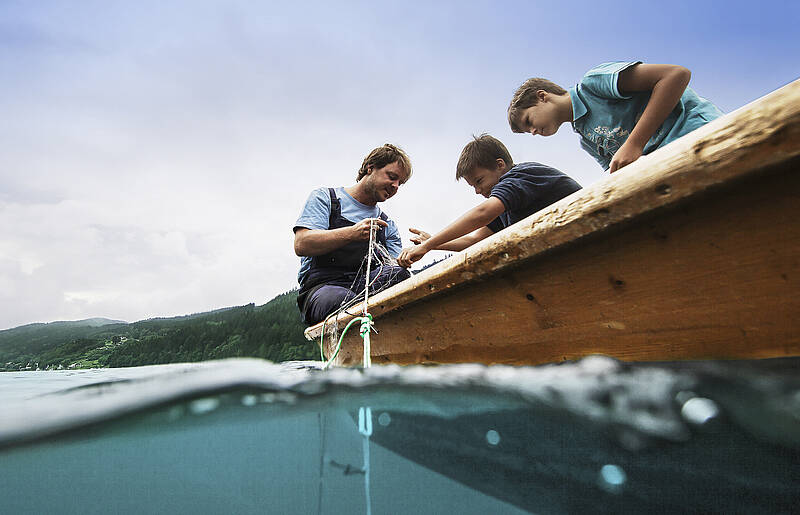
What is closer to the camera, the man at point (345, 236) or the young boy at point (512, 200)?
the young boy at point (512, 200)

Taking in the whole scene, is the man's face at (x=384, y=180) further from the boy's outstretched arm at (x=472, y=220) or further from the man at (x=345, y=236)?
the boy's outstretched arm at (x=472, y=220)

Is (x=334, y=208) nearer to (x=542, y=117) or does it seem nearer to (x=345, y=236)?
(x=345, y=236)

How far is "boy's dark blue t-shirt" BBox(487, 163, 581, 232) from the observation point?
210 centimetres

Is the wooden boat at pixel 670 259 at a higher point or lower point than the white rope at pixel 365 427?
higher

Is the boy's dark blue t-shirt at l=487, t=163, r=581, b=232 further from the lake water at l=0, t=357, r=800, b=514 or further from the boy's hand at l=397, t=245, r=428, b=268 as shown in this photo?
the lake water at l=0, t=357, r=800, b=514

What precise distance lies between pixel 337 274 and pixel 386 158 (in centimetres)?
122

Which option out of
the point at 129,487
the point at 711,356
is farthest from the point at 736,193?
the point at 129,487

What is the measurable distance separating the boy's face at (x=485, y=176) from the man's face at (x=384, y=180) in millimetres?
739

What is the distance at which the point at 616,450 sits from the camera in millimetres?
1187

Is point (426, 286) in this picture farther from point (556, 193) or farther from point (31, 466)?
point (31, 466)

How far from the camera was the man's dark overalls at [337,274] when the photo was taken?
2.88 metres

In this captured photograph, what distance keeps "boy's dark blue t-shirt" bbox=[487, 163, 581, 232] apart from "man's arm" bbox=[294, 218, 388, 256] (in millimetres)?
1037

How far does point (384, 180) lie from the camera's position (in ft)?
11.0

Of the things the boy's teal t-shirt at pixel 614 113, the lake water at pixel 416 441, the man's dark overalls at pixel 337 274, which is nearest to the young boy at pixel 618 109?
the boy's teal t-shirt at pixel 614 113
